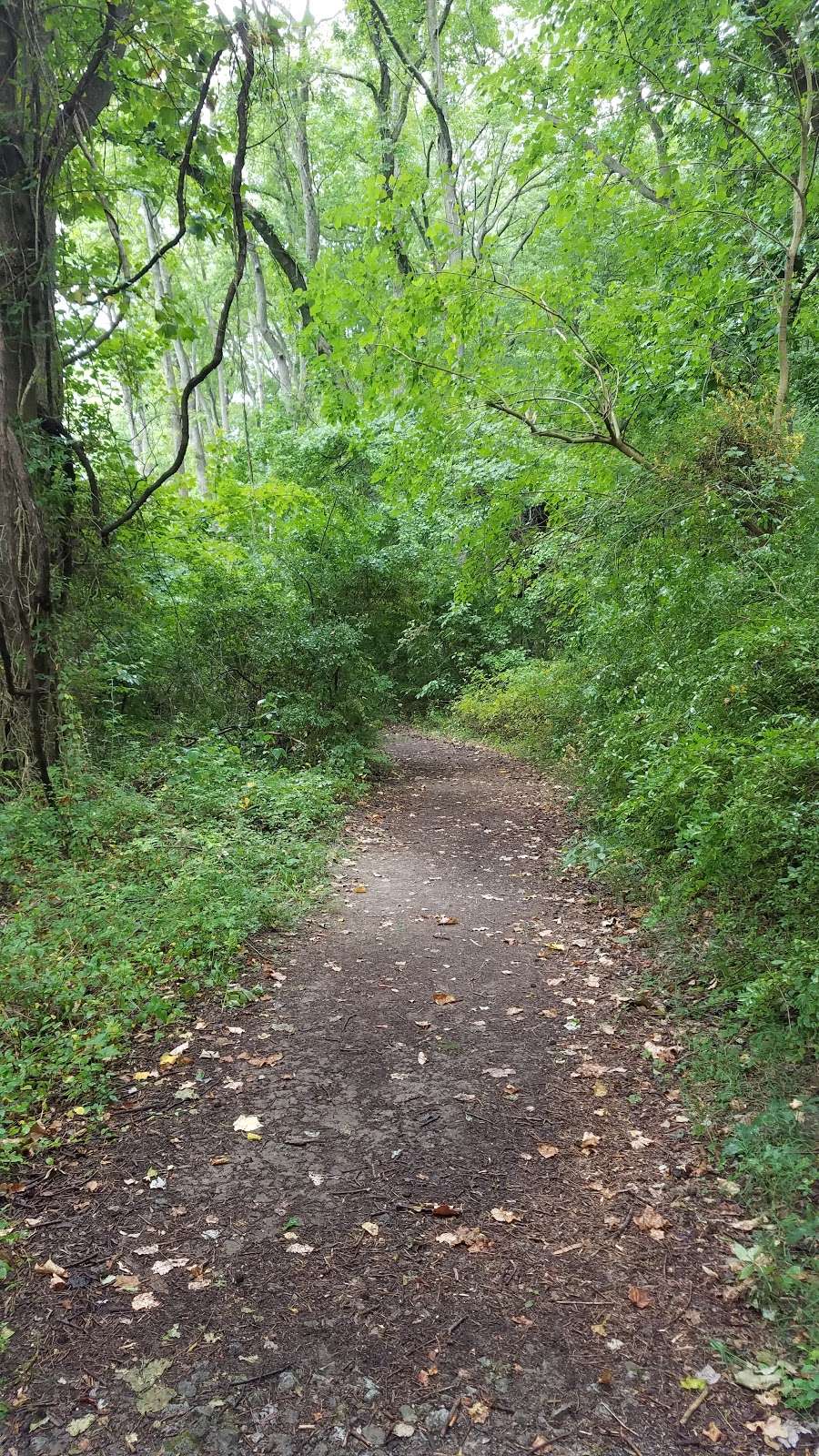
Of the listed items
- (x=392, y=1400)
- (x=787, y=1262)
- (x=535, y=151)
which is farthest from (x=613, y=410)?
(x=392, y=1400)

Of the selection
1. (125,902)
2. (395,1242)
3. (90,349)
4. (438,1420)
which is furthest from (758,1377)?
(90,349)

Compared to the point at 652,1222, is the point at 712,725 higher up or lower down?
higher up

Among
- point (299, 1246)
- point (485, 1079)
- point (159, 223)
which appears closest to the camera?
point (299, 1246)

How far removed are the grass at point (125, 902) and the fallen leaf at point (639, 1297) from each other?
7.89 ft

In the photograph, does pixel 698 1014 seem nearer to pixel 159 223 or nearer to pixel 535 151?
pixel 535 151

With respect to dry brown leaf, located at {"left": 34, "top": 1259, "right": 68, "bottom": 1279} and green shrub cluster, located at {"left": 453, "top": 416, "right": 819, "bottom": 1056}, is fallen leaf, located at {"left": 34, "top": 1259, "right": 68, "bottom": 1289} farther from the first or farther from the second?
green shrub cluster, located at {"left": 453, "top": 416, "right": 819, "bottom": 1056}

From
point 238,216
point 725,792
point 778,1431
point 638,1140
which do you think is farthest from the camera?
point 238,216

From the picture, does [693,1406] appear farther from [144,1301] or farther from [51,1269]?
[51,1269]

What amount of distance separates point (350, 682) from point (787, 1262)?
8475 millimetres

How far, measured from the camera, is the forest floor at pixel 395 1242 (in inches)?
86.8

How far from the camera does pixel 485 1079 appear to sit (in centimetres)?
387

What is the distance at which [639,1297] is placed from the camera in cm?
258

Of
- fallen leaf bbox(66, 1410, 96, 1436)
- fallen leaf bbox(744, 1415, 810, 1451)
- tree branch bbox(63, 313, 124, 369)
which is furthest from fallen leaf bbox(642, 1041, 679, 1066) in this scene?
tree branch bbox(63, 313, 124, 369)

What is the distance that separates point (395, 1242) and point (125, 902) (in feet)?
10.1
